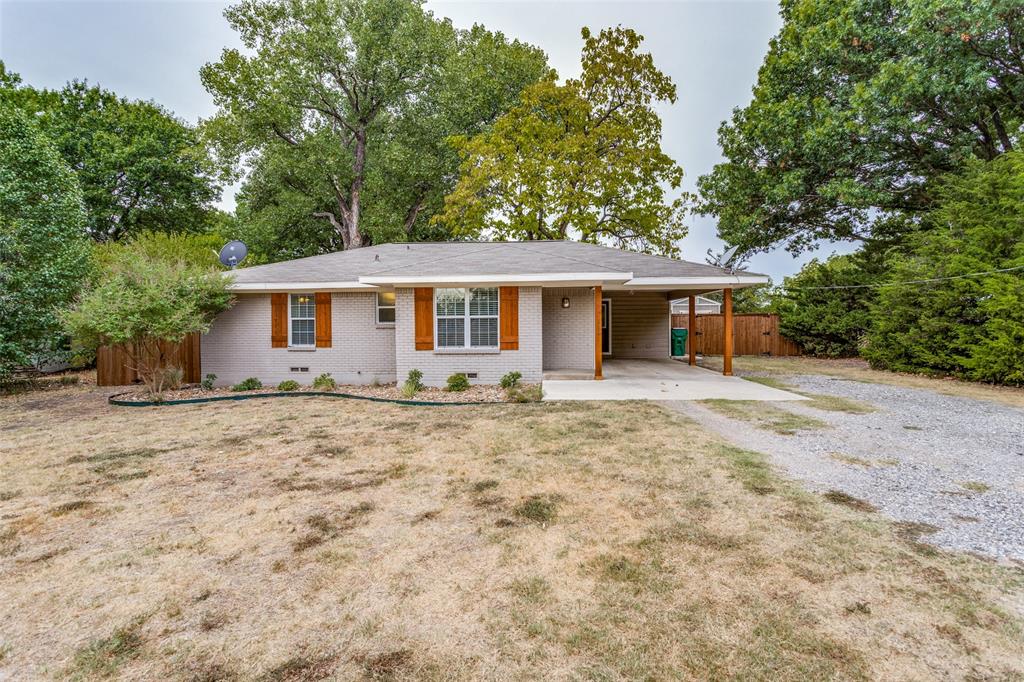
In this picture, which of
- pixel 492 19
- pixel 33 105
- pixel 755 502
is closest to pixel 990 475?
pixel 755 502

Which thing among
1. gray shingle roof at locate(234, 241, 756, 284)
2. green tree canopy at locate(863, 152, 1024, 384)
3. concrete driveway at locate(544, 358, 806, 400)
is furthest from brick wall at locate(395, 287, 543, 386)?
green tree canopy at locate(863, 152, 1024, 384)

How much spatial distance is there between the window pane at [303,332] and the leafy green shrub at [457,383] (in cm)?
403

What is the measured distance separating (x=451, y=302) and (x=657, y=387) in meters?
4.80

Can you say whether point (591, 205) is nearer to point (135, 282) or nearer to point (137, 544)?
point (135, 282)

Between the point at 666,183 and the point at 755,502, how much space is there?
18825mm

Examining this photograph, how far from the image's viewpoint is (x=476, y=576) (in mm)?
2670

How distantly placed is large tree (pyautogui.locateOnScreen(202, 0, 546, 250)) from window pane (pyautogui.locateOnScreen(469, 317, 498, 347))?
38.6ft

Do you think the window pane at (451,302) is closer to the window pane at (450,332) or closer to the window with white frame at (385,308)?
the window pane at (450,332)

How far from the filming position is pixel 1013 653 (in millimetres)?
2006

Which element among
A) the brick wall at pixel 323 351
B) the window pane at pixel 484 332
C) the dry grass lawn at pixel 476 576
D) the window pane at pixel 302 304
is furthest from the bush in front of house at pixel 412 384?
the dry grass lawn at pixel 476 576

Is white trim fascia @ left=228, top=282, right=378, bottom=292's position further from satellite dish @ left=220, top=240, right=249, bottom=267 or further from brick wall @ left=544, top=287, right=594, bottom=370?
brick wall @ left=544, top=287, right=594, bottom=370

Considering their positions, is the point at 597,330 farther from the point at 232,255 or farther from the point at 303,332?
the point at 232,255

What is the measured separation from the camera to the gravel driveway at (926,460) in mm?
3326

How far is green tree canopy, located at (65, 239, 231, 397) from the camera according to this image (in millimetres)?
8102
